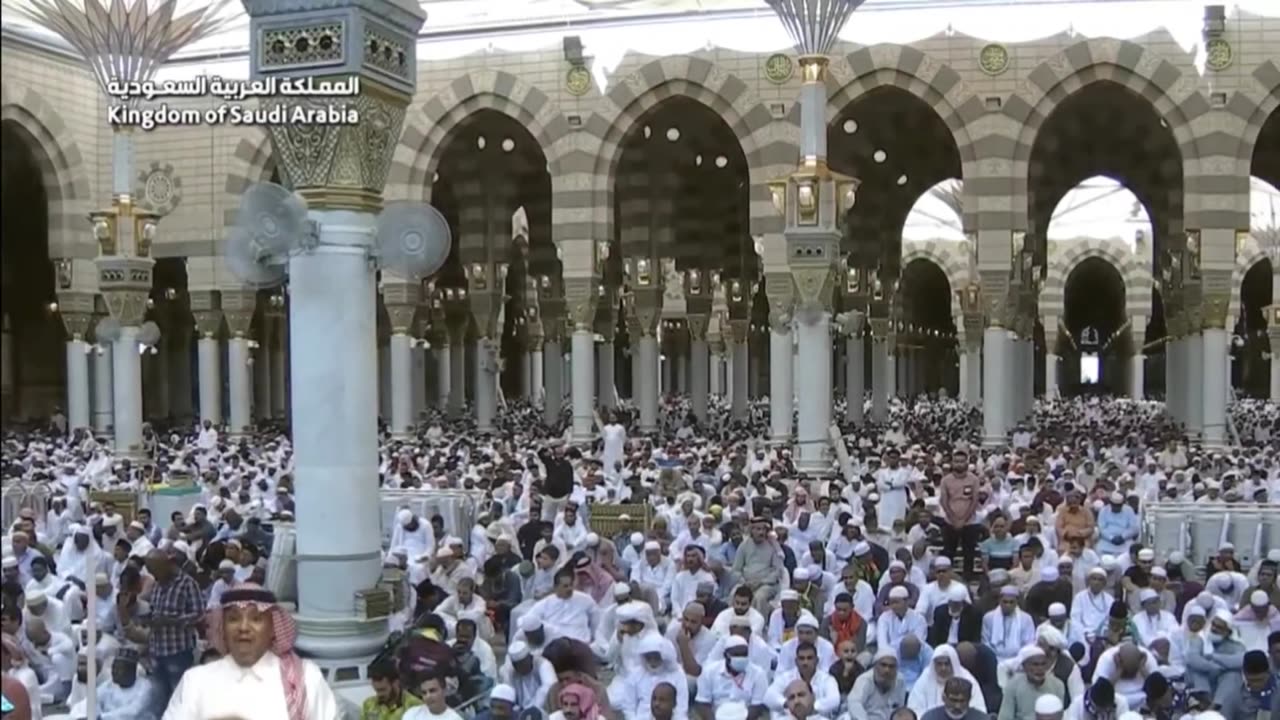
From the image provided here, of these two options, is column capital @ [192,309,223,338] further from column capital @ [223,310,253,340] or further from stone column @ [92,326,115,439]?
stone column @ [92,326,115,439]

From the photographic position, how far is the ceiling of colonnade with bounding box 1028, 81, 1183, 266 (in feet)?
55.8

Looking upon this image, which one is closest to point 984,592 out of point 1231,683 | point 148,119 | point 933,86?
point 1231,683

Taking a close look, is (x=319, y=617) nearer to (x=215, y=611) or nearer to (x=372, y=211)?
(x=372, y=211)

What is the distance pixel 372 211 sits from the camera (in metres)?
4.96

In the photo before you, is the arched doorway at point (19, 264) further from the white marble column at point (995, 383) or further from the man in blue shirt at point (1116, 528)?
the white marble column at point (995, 383)

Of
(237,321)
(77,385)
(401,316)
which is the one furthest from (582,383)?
(77,385)

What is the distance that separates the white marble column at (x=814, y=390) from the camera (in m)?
11.6

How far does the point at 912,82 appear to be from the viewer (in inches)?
585

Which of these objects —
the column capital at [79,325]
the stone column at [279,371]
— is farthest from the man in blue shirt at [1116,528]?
the stone column at [279,371]

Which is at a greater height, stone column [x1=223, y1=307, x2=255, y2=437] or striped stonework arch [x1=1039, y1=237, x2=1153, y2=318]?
striped stonework arch [x1=1039, y1=237, x2=1153, y2=318]

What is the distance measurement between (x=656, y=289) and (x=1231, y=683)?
492 inches

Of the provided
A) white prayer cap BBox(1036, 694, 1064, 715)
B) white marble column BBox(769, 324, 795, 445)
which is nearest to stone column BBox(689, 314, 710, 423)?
white marble column BBox(769, 324, 795, 445)

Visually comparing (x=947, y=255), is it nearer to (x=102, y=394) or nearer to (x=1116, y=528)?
(x=102, y=394)

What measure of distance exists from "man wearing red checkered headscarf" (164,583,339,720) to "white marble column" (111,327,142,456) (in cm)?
1123
